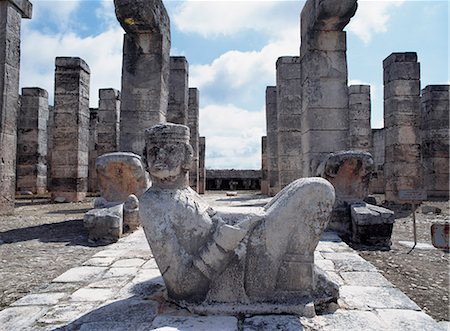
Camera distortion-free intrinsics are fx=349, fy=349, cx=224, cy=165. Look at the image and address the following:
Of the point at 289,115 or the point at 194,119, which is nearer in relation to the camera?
→ the point at 289,115

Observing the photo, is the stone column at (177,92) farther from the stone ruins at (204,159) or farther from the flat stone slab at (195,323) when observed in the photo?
the flat stone slab at (195,323)

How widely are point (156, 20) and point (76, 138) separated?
6638 mm

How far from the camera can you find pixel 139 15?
22.4 feet

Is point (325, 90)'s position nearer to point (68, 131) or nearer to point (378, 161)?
point (68, 131)

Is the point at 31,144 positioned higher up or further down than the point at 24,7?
further down

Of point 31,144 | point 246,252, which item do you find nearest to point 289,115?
point 246,252

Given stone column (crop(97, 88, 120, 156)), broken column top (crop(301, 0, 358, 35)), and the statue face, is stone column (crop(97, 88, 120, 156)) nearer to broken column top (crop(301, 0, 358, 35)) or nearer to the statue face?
broken column top (crop(301, 0, 358, 35))

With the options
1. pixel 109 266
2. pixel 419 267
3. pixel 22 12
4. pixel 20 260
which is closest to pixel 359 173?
pixel 419 267

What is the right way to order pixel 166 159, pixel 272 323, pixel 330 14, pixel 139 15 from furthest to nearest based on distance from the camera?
pixel 139 15, pixel 330 14, pixel 166 159, pixel 272 323

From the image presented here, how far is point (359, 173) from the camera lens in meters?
5.96

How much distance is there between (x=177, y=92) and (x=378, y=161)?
1069cm

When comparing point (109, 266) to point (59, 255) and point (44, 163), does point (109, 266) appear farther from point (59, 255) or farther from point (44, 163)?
point (44, 163)

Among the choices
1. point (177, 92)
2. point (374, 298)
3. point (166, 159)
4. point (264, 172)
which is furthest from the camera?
point (264, 172)

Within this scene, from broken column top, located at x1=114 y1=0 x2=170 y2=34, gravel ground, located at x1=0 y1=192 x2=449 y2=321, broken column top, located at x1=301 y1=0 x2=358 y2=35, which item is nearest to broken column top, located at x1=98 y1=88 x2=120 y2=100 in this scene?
broken column top, located at x1=114 y1=0 x2=170 y2=34
